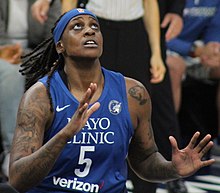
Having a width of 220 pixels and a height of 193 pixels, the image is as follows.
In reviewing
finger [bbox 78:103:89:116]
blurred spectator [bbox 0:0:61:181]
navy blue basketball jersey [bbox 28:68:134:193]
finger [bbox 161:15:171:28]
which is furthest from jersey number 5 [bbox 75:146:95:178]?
finger [bbox 161:15:171:28]

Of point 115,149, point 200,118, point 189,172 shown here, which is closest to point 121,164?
point 115,149

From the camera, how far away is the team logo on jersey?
14.7 ft

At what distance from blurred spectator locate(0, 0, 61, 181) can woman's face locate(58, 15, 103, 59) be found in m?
2.15

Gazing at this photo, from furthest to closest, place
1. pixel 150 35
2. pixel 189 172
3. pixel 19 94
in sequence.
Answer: pixel 19 94
pixel 150 35
pixel 189 172

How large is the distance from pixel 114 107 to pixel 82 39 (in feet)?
1.09

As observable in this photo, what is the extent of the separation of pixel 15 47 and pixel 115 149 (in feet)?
8.00

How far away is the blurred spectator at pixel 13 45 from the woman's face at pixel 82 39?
7.06 ft

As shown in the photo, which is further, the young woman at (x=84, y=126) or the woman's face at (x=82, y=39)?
the woman's face at (x=82, y=39)

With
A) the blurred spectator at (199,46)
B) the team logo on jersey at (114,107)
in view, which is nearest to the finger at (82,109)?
the team logo on jersey at (114,107)

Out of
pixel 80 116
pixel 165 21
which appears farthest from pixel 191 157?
pixel 165 21

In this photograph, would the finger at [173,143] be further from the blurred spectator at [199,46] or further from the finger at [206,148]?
the blurred spectator at [199,46]

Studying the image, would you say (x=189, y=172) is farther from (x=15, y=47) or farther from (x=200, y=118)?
(x=200, y=118)

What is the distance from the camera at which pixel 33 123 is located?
14.3 feet

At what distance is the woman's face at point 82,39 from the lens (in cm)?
443
